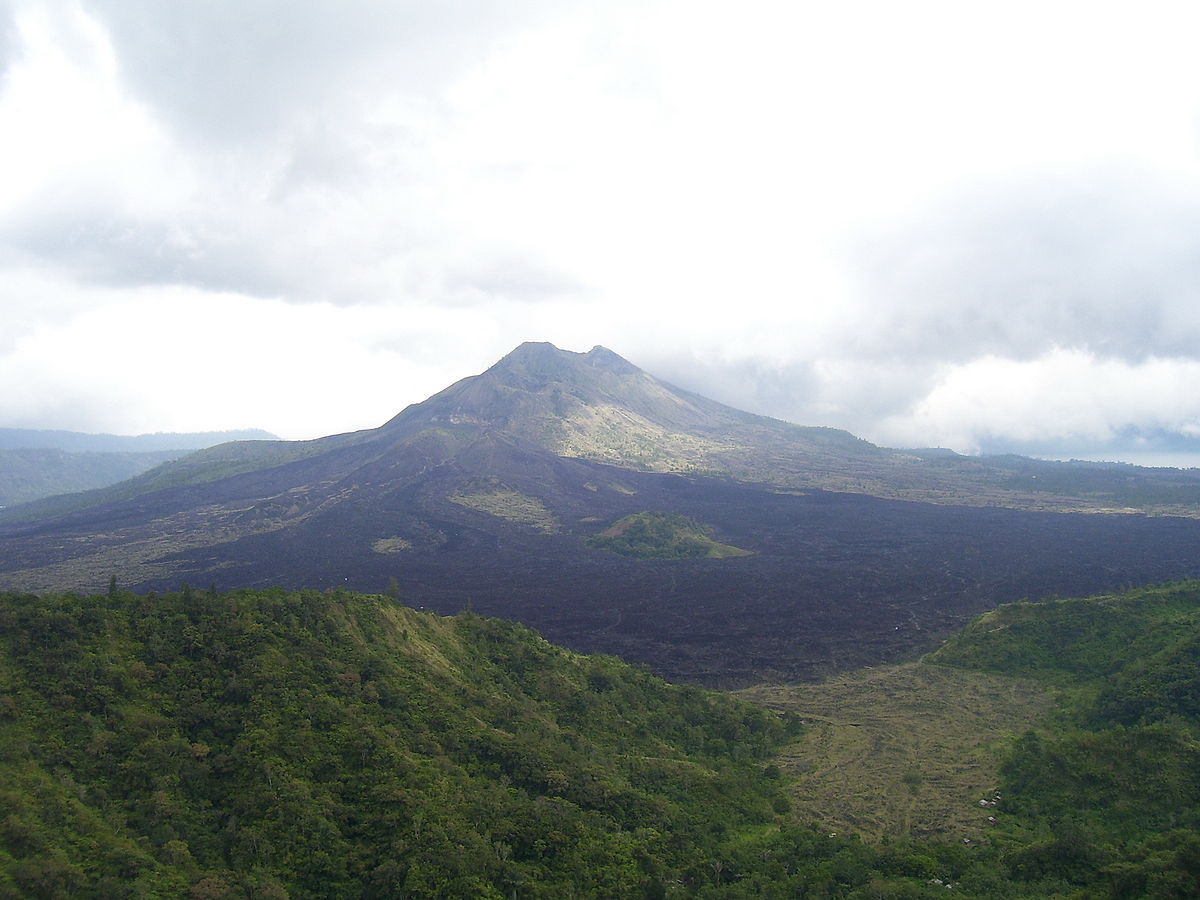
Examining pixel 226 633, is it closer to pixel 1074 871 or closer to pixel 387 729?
pixel 387 729

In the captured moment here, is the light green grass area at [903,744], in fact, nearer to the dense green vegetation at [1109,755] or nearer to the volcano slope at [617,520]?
the dense green vegetation at [1109,755]

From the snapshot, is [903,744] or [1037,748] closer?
[1037,748]

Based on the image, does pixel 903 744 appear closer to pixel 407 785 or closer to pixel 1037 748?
pixel 1037 748

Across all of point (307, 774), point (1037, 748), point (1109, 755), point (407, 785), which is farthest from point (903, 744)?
point (307, 774)

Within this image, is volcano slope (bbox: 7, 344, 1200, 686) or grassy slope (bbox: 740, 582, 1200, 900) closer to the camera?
grassy slope (bbox: 740, 582, 1200, 900)

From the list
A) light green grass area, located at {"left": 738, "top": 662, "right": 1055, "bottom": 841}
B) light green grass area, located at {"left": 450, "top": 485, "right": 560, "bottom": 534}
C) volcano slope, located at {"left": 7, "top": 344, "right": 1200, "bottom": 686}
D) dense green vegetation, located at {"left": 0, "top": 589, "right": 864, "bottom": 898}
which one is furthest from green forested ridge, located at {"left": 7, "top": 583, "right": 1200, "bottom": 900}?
light green grass area, located at {"left": 450, "top": 485, "right": 560, "bottom": 534}

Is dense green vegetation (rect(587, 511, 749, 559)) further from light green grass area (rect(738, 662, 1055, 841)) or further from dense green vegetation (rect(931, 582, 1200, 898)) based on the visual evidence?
dense green vegetation (rect(931, 582, 1200, 898))
